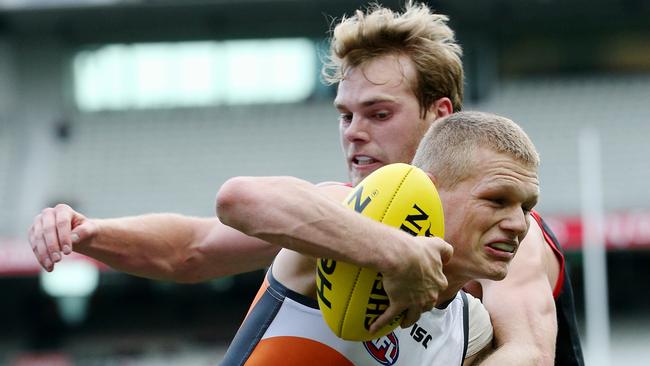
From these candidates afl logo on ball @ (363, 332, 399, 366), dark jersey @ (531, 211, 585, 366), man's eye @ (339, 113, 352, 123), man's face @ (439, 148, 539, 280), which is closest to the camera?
man's face @ (439, 148, 539, 280)

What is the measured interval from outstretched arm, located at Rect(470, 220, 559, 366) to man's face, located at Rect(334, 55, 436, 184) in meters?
0.76

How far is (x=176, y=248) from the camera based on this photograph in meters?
4.79

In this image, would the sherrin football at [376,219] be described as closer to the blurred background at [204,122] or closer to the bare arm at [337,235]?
the bare arm at [337,235]

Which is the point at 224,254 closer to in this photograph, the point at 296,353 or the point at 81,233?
the point at 81,233

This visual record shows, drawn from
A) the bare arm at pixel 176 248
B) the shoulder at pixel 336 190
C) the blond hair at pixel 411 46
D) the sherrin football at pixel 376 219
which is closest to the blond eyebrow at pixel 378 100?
the blond hair at pixel 411 46

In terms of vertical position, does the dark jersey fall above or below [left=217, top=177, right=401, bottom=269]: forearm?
below

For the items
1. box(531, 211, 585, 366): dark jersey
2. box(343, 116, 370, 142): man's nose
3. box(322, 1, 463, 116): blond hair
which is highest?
box(322, 1, 463, 116): blond hair

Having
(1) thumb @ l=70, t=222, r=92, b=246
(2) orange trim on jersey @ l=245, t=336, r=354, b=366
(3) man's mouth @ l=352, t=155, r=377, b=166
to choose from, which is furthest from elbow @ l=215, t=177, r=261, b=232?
(3) man's mouth @ l=352, t=155, r=377, b=166

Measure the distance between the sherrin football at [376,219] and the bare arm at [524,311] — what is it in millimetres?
782

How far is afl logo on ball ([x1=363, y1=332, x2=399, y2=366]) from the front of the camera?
11.8 ft

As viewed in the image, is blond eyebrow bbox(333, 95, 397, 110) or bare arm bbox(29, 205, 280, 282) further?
blond eyebrow bbox(333, 95, 397, 110)

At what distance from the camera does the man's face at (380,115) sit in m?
4.77

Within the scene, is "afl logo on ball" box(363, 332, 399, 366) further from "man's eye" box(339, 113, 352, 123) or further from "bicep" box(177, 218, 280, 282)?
"man's eye" box(339, 113, 352, 123)

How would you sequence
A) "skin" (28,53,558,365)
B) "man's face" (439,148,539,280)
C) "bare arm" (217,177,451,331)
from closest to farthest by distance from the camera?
"bare arm" (217,177,451,331) < "man's face" (439,148,539,280) < "skin" (28,53,558,365)
